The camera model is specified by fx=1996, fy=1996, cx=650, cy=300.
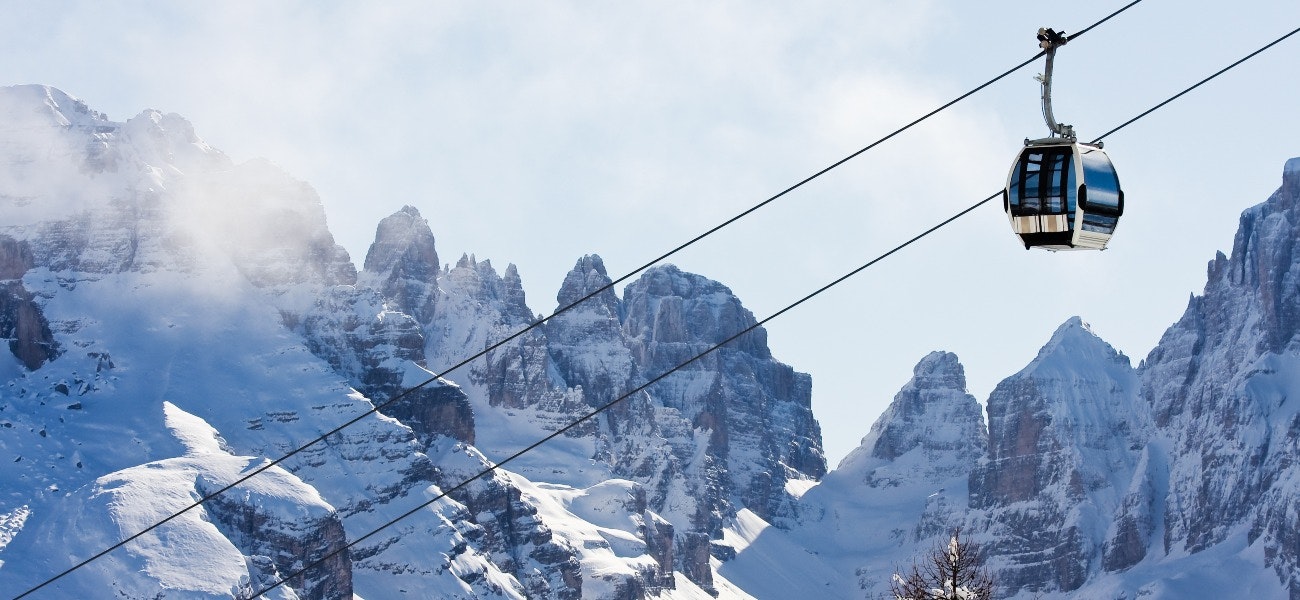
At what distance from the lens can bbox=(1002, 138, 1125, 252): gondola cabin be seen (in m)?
24.7

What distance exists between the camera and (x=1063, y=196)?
81.5ft

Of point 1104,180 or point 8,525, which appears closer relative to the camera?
point 1104,180

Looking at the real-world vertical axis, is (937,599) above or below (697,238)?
below

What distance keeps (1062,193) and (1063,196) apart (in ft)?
0.13

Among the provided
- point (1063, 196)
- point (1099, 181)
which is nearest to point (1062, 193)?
point (1063, 196)

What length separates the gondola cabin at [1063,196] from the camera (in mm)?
24734

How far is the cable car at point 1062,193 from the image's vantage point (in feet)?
81.1

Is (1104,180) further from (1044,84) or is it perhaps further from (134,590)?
(134,590)

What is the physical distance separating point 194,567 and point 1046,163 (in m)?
183

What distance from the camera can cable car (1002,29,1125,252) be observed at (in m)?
24.7

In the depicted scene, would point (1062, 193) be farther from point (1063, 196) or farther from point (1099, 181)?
point (1099, 181)

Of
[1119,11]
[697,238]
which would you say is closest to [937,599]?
[697,238]

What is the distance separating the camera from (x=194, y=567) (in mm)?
198500

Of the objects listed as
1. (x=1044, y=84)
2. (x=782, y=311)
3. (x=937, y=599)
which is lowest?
(x=937, y=599)
